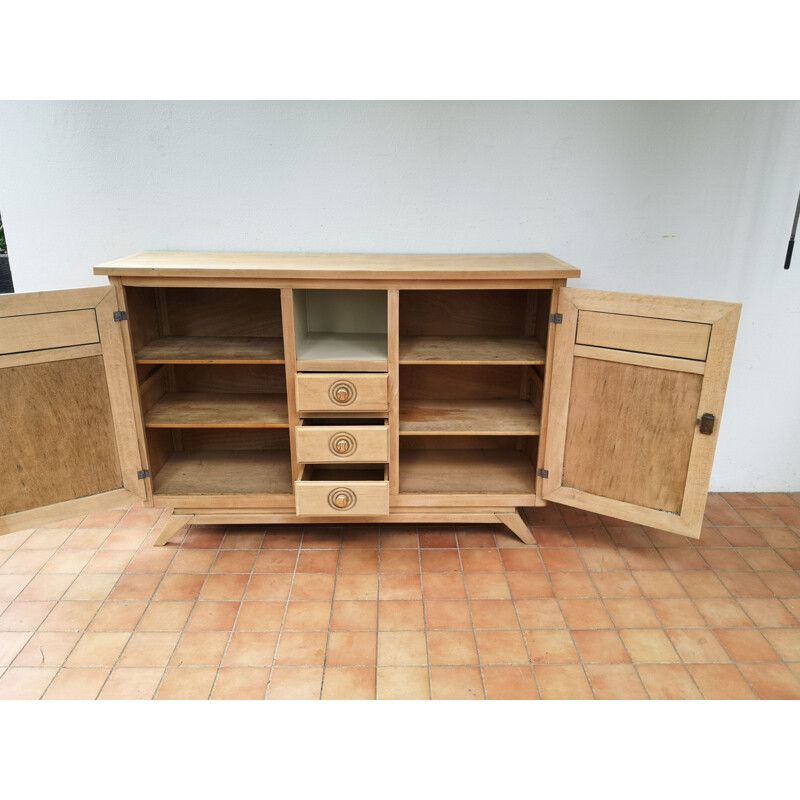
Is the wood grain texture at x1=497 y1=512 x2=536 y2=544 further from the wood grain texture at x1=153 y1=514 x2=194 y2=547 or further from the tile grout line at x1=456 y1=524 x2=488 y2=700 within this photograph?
the wood grain texture at x1=153 y1=514 x2=194 y2=547

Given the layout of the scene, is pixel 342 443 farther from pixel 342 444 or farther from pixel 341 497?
pixel 341 497

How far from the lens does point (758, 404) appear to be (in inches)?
106

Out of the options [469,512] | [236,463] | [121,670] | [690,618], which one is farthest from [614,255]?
[121,670]

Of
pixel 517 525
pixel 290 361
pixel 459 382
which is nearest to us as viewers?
pixel 290 361

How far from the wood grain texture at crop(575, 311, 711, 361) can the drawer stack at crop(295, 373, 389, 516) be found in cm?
75

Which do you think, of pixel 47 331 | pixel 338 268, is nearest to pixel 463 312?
pixel 338 268

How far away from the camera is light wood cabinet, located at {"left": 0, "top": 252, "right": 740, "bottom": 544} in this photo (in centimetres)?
196

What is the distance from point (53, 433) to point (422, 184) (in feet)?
5.49

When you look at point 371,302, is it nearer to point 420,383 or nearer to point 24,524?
point 420,383

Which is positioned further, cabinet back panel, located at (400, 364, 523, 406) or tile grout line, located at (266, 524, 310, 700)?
cabinet back panel, located at (400, 364, 523, 406)

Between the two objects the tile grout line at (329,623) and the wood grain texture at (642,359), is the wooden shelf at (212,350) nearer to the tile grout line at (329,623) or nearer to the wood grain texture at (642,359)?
the tile grout line at (329,623)

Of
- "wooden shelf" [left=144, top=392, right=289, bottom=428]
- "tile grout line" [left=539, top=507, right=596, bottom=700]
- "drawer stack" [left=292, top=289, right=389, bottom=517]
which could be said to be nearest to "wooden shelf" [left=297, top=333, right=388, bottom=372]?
"drawer stack" [left=292, top=289, right=389, bottom=517]

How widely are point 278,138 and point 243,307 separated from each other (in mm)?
693

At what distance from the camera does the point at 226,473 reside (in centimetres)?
247
